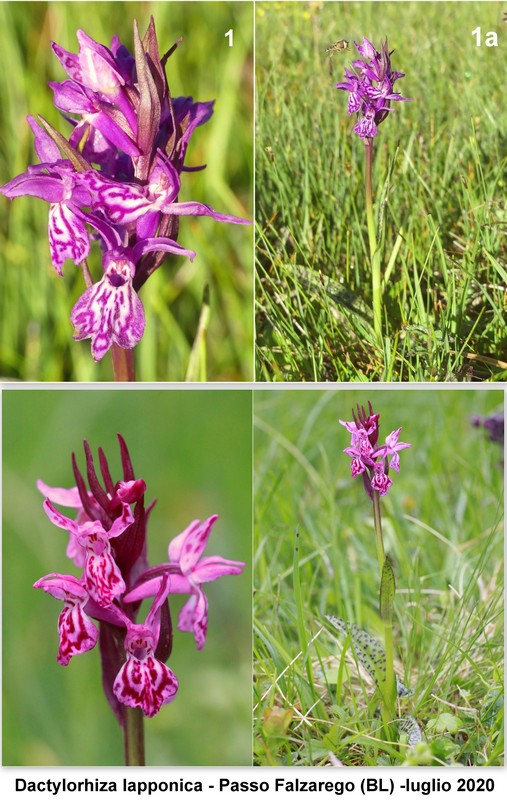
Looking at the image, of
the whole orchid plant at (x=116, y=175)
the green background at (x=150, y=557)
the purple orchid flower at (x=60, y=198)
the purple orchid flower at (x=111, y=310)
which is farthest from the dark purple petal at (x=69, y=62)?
the green background at (x=150, y=557)

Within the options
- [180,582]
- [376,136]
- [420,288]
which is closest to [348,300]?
[420,288]

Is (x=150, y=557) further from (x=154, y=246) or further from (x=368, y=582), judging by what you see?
(x=154, y=246)

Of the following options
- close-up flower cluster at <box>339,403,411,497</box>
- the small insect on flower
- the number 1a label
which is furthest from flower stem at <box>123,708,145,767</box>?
the number 1a label

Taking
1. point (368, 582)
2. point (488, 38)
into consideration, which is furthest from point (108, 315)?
point (488, 38)

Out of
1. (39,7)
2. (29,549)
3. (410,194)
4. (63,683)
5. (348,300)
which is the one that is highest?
(39,7)

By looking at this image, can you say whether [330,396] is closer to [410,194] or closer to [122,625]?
[410,194]

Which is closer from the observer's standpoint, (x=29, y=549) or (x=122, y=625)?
(x=122, y=625)

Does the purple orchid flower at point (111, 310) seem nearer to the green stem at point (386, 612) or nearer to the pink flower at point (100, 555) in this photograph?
the pink flower at point (100, 555)
